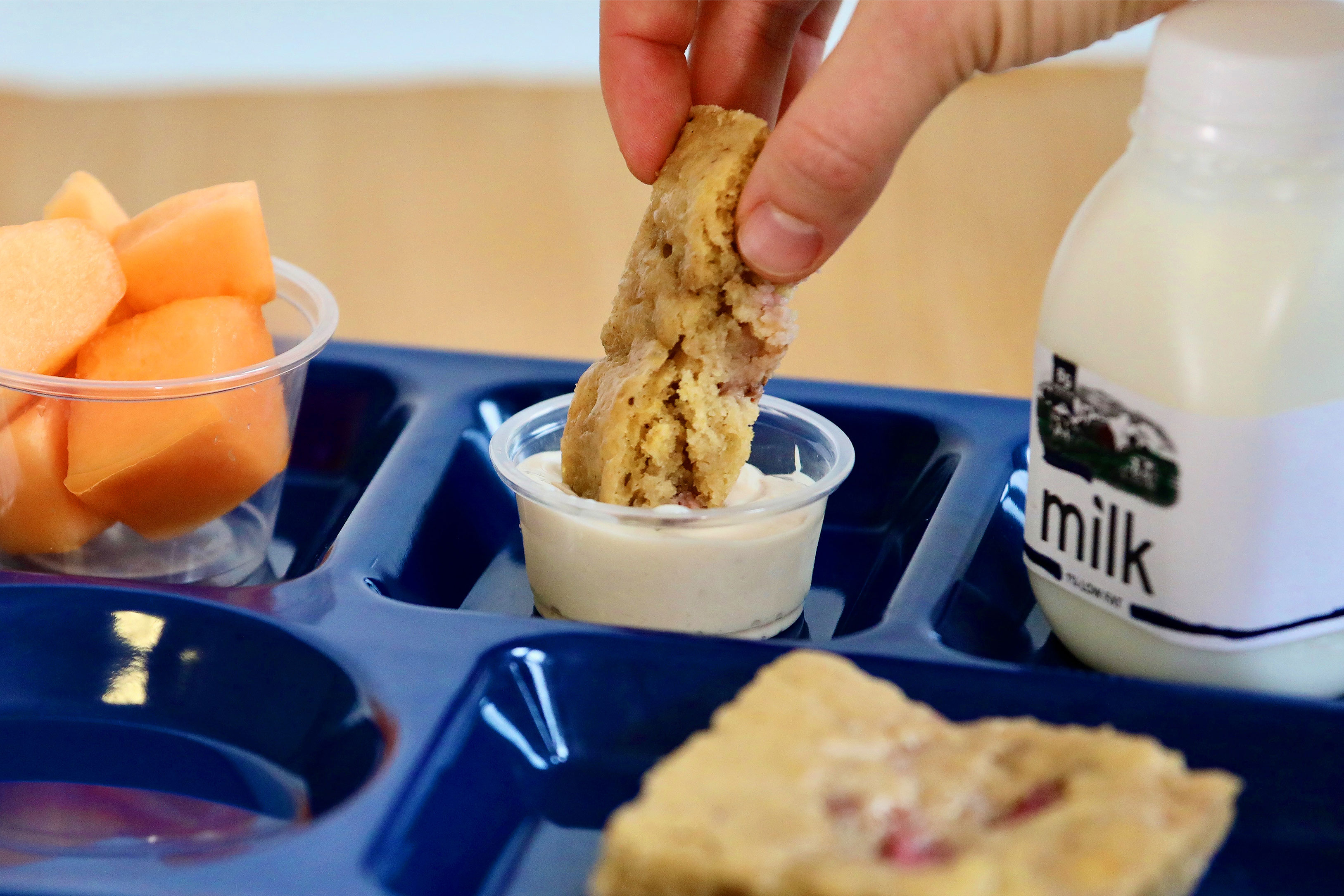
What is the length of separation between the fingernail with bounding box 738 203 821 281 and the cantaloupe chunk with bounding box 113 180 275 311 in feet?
1.22

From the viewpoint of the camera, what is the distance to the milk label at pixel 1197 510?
795 millimetres

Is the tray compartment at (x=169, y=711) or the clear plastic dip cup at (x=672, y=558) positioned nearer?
the tray compartment at (x=169, y=711)

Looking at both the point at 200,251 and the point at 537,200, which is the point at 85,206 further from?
the point at 537,200

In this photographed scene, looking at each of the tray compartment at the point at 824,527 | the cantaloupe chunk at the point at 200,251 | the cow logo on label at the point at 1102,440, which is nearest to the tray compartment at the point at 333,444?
the tray compartment at the point at 824,527

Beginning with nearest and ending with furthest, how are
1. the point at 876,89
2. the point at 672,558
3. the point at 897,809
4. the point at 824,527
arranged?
1. the point at 897,809
2. the point at 876,89
3. the point at 672,558
4. the point at 824,527

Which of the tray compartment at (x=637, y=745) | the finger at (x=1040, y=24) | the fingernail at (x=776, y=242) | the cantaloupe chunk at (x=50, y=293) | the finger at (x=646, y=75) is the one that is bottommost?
the tray compartment at (x=637, y=745)

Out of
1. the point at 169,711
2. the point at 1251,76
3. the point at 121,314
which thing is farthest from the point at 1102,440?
the point at 121,314

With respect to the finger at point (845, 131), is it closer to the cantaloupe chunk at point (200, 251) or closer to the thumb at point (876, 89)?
the thumb at point (876, 89)

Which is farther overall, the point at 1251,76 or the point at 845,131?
the point at 845,131

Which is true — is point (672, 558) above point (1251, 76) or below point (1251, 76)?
below

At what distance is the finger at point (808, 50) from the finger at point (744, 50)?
0.13 ft

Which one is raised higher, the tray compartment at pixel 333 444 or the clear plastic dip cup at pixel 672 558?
the clear plastic dip cup at pixel 672 558

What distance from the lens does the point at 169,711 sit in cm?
93

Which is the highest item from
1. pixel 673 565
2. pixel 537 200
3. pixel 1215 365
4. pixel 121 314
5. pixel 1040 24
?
pixel 1040 24
